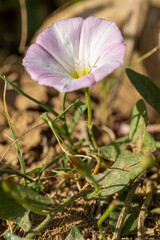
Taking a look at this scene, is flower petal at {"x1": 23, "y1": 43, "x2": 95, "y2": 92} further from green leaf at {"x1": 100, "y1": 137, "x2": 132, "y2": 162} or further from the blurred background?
the blurred background

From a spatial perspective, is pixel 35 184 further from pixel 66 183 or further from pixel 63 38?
pixel 63 38

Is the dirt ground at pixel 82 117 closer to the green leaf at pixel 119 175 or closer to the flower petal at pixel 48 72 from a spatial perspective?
the green leaf at pixel 119 175

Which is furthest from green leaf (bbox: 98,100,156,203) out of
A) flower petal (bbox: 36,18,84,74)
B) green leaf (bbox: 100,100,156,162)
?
flower petal (bbox: 36,18,84,74)

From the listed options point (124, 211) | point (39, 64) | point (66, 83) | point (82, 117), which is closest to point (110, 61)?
point (66, 83)

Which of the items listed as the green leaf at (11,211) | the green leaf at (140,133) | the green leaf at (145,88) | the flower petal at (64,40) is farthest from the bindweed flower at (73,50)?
the green leaf at (11,211)

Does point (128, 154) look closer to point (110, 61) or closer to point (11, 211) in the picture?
point (110, 61)

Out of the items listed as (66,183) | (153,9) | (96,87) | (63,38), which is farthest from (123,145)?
(153,9)
